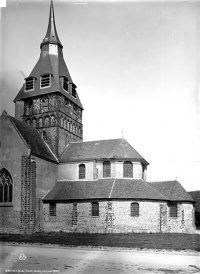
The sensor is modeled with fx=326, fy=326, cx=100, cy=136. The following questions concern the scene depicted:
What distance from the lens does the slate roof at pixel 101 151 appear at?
34875 millimetres

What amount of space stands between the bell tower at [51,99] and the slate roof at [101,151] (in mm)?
1168

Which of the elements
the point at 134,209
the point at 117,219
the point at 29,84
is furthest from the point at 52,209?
the point at 29,84

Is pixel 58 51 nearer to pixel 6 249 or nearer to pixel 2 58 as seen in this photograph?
pixel 2 58

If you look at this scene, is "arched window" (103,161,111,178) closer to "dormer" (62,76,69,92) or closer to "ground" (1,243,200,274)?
"dormer" (62,76,69,92)

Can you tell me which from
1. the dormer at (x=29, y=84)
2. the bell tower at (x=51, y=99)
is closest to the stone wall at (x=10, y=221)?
the bell tower at (x=51, y=99)

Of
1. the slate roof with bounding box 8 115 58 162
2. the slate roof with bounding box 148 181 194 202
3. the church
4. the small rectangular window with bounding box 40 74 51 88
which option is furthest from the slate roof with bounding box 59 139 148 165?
the small rectangular window with bounding box 40 74 51 88

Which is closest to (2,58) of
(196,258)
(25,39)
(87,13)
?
(25,39)

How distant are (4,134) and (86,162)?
30.3ft

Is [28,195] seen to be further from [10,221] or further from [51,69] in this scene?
[51,69]

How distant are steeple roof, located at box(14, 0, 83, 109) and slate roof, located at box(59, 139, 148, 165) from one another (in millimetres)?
6252

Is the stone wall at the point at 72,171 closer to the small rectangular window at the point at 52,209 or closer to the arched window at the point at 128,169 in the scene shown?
the arched window at the point at 128,169

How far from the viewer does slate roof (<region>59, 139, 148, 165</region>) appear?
1373 inches

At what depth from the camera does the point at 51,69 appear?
38.2m

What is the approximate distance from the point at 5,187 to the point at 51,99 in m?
11.6
